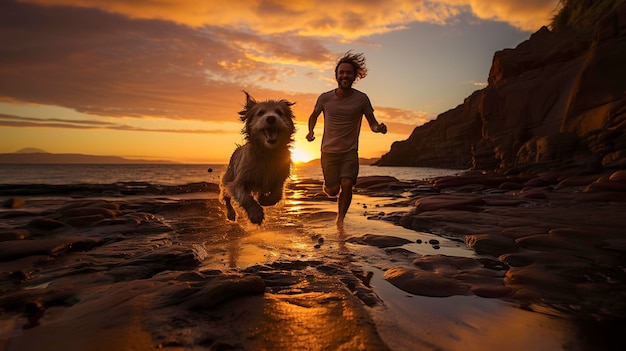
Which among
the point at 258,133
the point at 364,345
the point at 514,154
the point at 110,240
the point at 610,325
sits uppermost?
the point at 514,154

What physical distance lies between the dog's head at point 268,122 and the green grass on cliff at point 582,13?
38030mm

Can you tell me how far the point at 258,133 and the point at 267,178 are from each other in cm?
88

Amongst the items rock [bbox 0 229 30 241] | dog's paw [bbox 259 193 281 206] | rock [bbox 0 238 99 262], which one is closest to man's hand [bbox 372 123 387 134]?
dog's paw [bbox 259 193 281 206]

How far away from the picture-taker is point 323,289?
285cm

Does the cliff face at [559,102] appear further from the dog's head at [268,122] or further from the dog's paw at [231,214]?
the dog's paw at [231,214]

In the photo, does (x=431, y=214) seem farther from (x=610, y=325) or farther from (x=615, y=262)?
(x=610, y=325)

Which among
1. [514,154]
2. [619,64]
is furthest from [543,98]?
[619,64]

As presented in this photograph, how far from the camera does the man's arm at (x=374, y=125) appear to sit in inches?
265

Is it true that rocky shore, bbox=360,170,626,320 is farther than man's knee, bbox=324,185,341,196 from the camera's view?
No

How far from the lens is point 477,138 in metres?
75.7

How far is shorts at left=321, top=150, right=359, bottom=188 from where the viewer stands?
7.00m

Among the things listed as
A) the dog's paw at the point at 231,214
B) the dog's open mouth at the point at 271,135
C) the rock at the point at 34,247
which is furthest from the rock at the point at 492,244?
the rock at the point at 34,247

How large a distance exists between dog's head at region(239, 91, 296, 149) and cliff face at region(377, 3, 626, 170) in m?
17.0

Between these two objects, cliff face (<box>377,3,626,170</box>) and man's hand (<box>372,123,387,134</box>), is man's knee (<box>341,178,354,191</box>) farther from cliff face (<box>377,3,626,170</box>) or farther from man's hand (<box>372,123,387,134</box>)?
cliff face (<box>377,3,626,170</box>)
